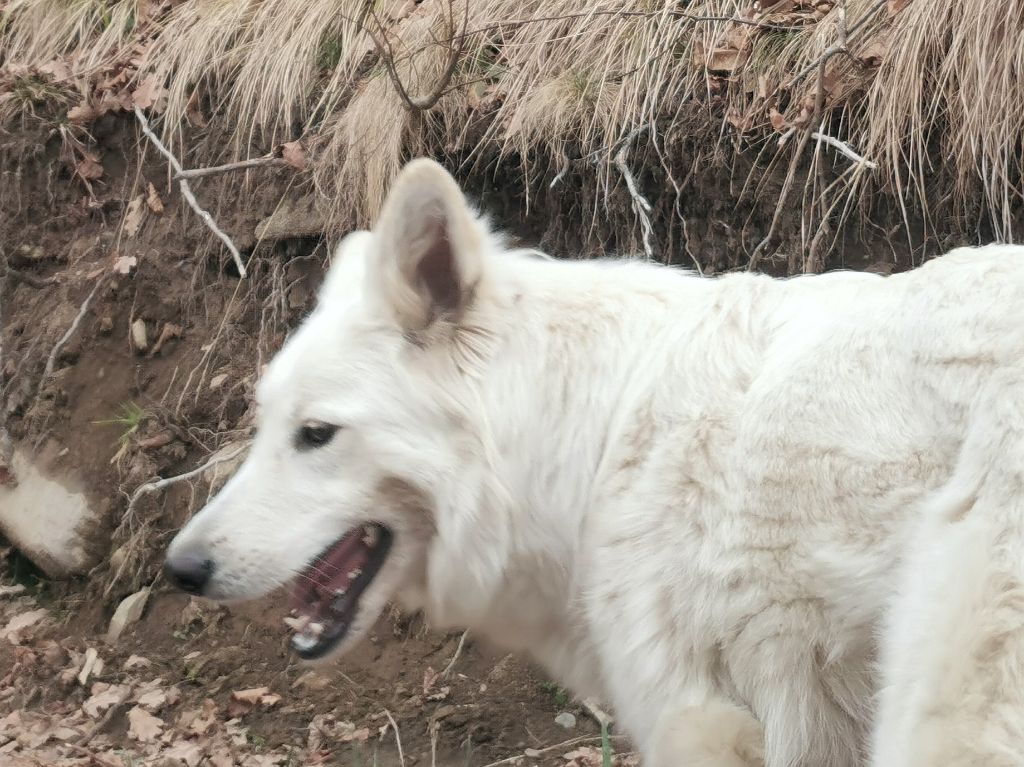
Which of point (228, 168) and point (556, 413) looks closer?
point (556, 413)

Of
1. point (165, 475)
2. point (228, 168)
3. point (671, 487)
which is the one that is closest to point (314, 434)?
point (671, 487)

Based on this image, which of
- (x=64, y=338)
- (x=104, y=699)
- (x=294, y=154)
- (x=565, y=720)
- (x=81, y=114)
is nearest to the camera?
(x=565, y=720)

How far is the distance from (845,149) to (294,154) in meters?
2.98

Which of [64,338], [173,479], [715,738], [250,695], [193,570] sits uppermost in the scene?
[193,570]

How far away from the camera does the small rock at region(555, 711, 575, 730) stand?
4168mm

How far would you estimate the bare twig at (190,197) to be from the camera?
556 cm

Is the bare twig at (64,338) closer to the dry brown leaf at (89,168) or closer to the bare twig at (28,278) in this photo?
the bare twig at (28,278)

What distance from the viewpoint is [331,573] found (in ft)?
8.43

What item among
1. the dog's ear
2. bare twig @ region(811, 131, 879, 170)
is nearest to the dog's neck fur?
the dog's ear

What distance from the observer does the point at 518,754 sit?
4.04 metres

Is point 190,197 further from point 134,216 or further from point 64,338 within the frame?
point 64,338

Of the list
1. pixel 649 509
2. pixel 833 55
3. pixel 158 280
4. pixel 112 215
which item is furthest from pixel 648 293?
pixel 112 215

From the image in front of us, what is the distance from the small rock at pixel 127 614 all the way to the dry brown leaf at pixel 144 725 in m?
0.69

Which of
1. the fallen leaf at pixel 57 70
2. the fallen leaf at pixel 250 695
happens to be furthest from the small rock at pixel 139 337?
the fallen leaf at pixel 250 695
